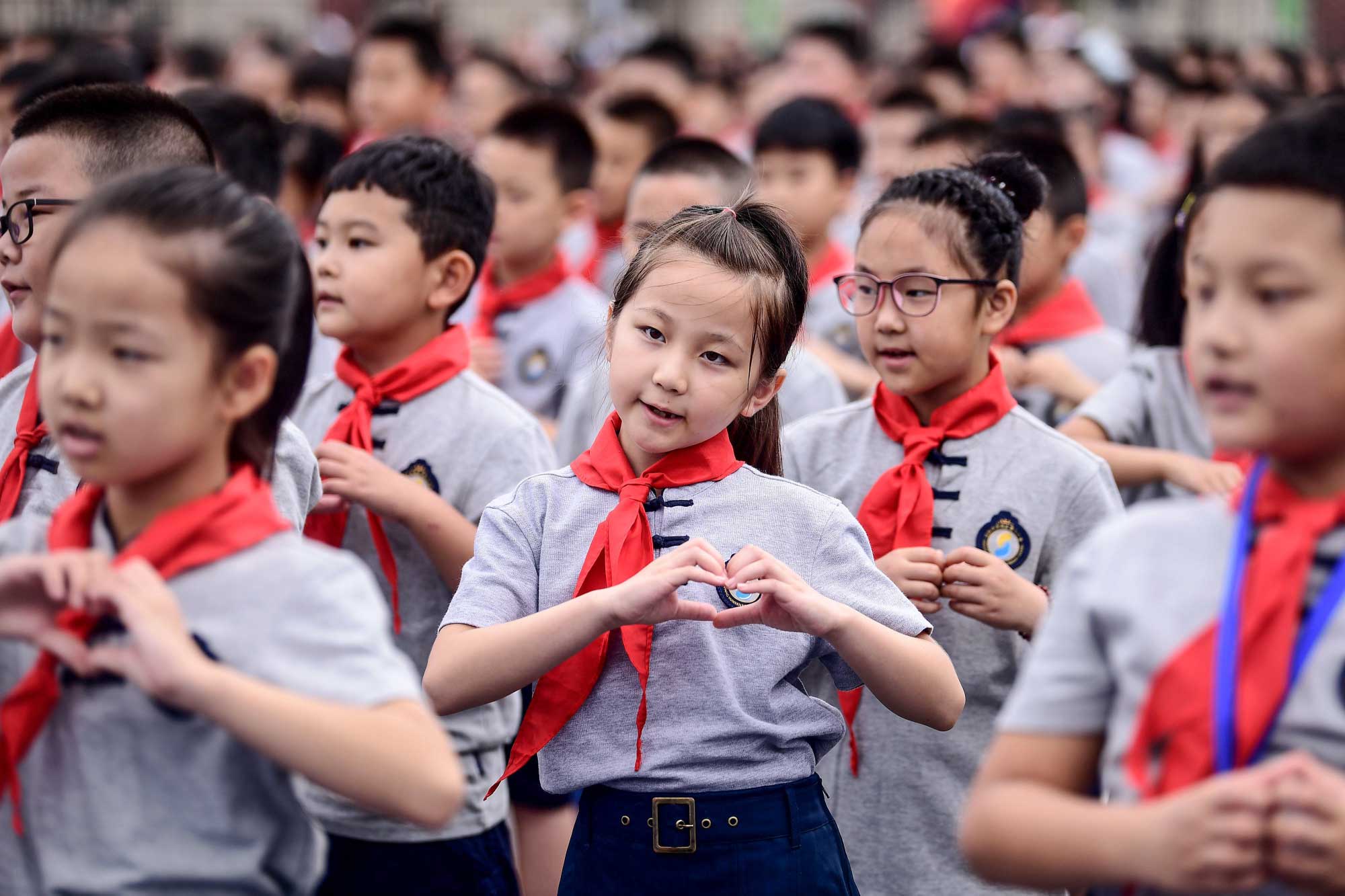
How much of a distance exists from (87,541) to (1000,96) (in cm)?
1064

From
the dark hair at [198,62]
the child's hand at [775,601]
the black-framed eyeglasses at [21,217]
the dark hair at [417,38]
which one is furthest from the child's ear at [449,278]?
the dark hair at [198,62]

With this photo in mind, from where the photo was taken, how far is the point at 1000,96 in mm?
11539

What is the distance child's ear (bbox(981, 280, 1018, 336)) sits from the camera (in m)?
3.13

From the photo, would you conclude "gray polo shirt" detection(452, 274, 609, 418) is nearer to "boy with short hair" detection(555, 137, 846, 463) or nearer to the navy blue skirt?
"boy with short hair" detection(555, 137, 846, 463)

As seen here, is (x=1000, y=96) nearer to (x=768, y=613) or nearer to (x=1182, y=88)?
(x=1182, y=88)

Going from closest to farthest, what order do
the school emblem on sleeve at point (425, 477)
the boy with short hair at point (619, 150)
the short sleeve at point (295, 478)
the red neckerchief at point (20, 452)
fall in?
the red neckerchief at point (20, 452)
the short sleeve at point (295, 478)
the school emblem on sleeve at point (425, 477)
the boy with short hair at point (619, 150)

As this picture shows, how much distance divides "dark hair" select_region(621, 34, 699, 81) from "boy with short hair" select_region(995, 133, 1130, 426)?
7202 mm

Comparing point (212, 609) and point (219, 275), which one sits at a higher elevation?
point (219, 275)

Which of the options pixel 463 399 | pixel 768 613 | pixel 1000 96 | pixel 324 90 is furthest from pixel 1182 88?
pixel 768 613

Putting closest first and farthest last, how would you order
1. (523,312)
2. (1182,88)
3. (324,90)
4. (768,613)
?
(768,613) → (523,312) → (324,90) → (1182,88)

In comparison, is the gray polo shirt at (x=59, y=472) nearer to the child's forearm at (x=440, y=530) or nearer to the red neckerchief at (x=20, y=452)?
the red neckerchief at (x=20, y=452)

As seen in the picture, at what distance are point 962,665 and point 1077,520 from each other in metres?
0.39

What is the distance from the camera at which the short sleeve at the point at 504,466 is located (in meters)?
3.15

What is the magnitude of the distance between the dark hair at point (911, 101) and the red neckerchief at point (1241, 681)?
21.8ft
